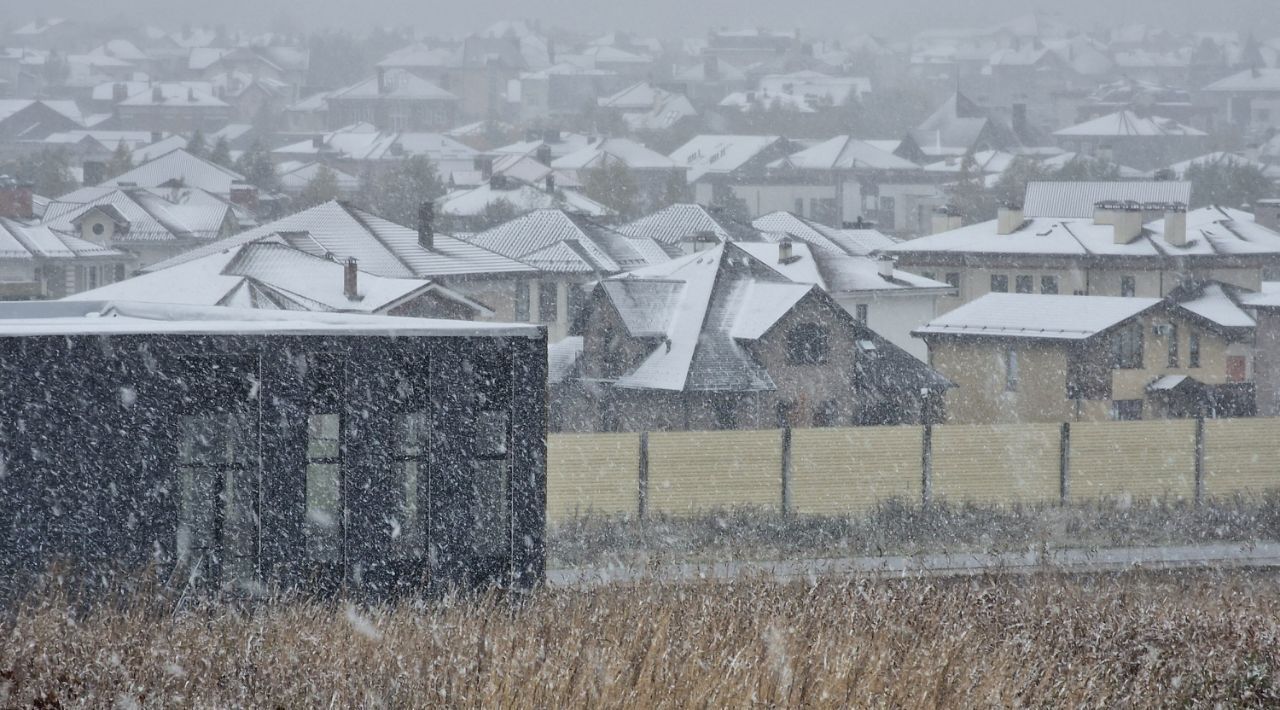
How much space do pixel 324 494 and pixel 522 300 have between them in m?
33.3

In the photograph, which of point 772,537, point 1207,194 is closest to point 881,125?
point 1207,194

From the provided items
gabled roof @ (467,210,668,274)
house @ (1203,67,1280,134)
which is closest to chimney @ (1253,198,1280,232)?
gabled roof @ (467,210,668,274)

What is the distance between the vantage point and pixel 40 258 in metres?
52.8

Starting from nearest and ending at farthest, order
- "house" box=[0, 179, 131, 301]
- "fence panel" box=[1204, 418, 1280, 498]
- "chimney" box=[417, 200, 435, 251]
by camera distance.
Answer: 1. "fence panel" box=[1204, 418, 1280, 498]
2. "chimney" box=[417, 200, 435, 251]
3. "house" box=[0, 179, 131, 301]

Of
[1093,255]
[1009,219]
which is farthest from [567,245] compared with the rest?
[1093,255]

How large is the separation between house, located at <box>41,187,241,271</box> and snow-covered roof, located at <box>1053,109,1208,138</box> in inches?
3627

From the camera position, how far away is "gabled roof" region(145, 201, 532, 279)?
42.3m

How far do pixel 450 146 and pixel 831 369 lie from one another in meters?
90.0

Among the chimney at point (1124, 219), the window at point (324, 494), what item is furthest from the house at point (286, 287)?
the chimney at point (1124, 219)

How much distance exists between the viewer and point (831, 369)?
38.2 m

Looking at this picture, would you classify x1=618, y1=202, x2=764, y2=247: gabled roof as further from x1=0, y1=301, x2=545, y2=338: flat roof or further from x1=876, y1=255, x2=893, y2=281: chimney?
x1=0, y1=301, x2=545, y2=338: flat roof

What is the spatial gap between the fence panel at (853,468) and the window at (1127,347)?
1528 centimetres

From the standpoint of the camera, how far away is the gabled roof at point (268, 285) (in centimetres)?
3369

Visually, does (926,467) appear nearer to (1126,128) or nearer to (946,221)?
(946,221)
